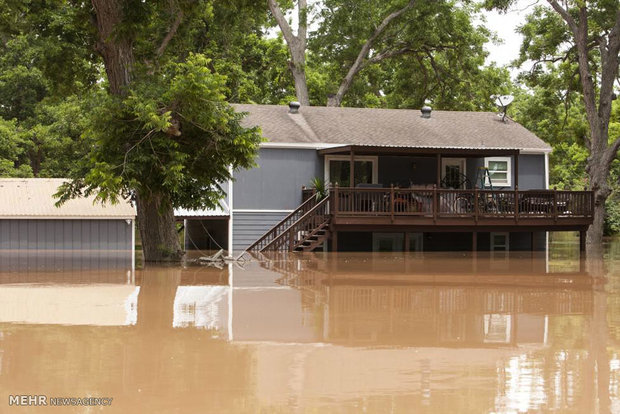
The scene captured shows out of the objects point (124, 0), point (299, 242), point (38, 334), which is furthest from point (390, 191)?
point (38, 334)

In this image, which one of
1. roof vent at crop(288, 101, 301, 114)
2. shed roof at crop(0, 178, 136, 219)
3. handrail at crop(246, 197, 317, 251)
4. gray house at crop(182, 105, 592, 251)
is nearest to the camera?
gray house at crop(182, 105, 592, 251)

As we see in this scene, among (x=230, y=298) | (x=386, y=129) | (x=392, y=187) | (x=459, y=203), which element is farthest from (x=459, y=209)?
(x=230, y=298)

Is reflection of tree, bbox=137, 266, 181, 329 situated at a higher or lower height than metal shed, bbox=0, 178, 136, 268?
lower

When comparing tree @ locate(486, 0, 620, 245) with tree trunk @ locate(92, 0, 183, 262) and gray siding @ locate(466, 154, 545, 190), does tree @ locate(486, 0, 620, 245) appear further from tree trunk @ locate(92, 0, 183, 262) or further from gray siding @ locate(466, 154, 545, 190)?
tree trunk @ locate(92, 0, 183, 262)

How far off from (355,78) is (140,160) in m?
27.1

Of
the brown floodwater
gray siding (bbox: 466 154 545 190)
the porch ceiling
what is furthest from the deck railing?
the brown floodwater

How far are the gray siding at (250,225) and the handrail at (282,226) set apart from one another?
55cm

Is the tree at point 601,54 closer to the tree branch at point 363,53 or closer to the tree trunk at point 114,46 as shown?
the tree branch at point 363,53

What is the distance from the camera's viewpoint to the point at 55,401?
25.5 ft

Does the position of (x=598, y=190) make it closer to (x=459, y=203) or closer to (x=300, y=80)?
(x=459, y=203)

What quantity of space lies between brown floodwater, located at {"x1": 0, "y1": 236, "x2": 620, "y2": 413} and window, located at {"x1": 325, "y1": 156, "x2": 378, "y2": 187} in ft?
37.3

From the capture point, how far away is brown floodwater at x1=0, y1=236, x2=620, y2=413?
803cm

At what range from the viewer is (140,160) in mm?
20219

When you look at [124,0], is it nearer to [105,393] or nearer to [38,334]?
[38,334]
